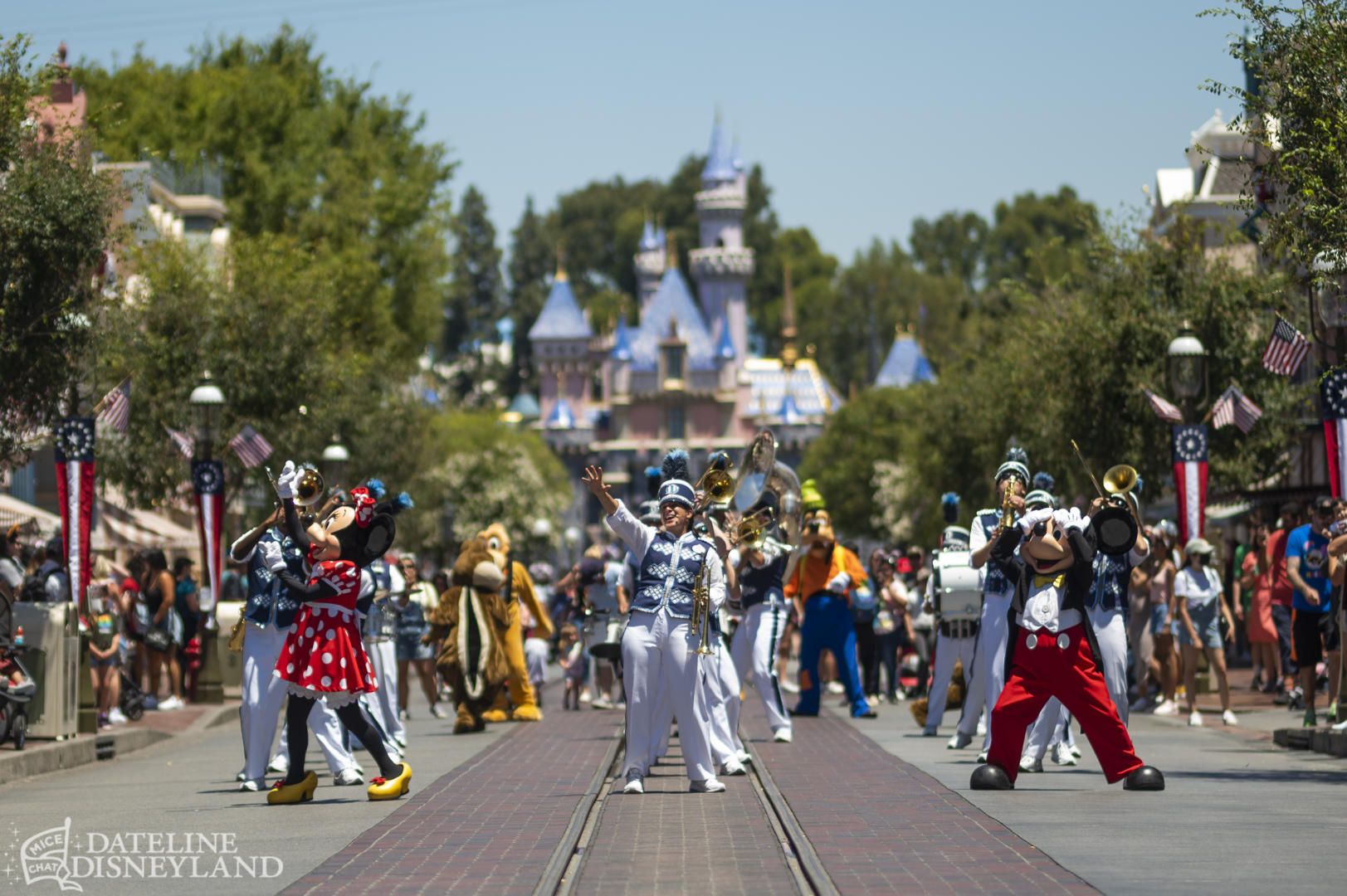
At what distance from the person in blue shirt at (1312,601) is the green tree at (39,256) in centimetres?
1033

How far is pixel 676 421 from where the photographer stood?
403ft

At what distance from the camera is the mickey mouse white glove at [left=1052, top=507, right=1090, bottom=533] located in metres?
13.1

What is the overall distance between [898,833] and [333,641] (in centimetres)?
367

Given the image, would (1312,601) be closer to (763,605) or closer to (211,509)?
(763,605)

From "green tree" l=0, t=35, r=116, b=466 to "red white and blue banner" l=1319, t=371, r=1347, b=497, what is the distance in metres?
9.96

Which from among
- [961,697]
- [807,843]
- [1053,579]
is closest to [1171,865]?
[807,843]

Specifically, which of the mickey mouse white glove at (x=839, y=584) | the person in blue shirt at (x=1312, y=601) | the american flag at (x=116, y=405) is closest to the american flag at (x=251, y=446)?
the american flag at (x=116, y=405)

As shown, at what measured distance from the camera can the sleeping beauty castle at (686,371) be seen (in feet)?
399

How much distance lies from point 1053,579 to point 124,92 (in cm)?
3979

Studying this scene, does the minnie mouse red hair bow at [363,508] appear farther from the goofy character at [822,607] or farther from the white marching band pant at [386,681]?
the goofy character at [822,607]

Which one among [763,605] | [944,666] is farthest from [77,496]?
[944,666]

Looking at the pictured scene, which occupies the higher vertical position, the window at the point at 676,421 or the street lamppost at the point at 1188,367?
the window at the point at 676,421

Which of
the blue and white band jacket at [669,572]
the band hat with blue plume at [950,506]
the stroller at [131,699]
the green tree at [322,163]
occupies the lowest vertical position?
the stroller at [131,699]

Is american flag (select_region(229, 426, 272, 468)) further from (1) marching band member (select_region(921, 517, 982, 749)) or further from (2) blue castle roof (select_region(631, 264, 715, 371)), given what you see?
(2) blue castle roof (select_region(631, 264, 715, 371))
